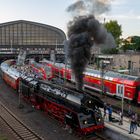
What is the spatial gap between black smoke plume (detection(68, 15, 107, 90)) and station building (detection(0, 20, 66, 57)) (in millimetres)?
77663

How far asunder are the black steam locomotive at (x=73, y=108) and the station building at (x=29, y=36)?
247 feet

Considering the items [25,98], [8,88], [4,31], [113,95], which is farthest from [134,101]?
[4,31]

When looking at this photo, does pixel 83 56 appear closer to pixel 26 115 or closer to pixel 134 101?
pixel 26 115

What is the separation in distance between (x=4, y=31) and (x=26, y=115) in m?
80.4

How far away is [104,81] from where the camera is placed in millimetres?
38250

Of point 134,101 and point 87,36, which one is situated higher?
point 87,36

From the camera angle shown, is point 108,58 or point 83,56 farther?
point 108,58

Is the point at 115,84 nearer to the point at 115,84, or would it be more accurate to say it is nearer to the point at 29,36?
the point at 115,84

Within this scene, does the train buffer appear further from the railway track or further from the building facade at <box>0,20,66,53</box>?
the building facade at <box>0,20,66,53</box>

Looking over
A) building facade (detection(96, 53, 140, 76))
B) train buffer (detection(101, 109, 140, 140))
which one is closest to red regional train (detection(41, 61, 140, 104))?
train buffer (detection(101, 109, 140, 140))

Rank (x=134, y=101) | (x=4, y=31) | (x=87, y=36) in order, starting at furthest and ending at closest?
(x=4, y=31) < (x=134, y=101) < (x=87, y=36)

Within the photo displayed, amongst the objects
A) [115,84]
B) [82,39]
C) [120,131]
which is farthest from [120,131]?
[115,84]

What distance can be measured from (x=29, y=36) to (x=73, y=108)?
88.4 metres

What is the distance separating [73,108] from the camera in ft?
67.8
